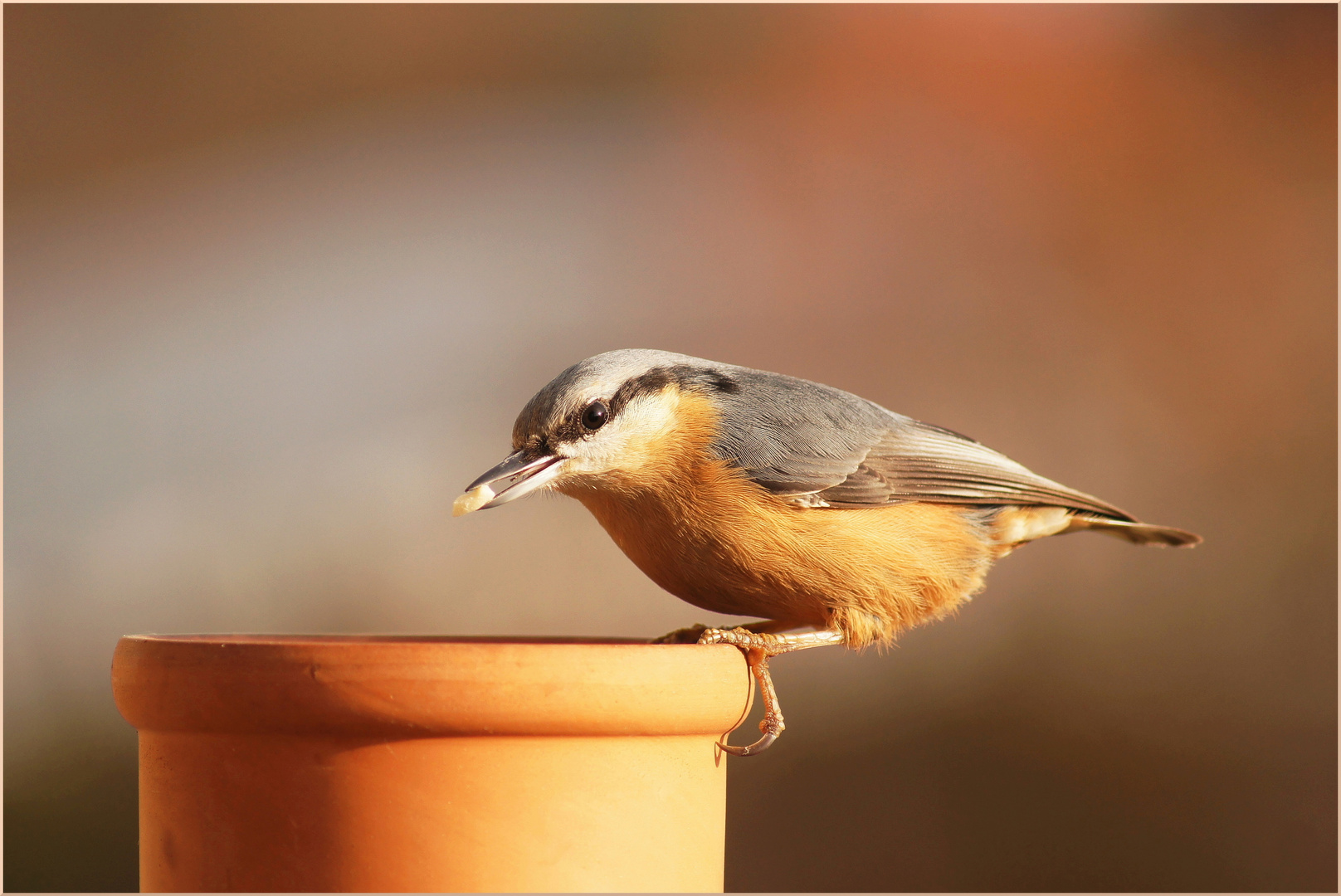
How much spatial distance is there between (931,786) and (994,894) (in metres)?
0.49

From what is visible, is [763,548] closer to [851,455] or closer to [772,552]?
[772,552]

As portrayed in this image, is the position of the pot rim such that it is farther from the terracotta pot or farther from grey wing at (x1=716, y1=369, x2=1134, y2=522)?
grey wing at (x1=716, y1=369, x2=1134, y2=522)

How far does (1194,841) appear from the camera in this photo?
13.8 feet

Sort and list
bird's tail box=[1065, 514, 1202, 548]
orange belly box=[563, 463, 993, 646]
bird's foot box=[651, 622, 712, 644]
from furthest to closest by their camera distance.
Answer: bird's tail box=[1065, 514, 1202, 548]
bird's foot box=[651, 622, 712, 644]
orange belly box=[563, 463, 993, 646]

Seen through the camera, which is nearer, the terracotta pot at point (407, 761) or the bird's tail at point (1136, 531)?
the terracotta pot at point (407, 761)

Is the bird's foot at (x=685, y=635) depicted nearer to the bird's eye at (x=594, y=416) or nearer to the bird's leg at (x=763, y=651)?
the bird's leg at (x=763, y=651)

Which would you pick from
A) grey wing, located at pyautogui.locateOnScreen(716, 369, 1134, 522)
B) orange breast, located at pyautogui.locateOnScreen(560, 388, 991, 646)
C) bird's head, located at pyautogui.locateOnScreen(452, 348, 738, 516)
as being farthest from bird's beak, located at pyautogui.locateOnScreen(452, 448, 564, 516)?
grey wing, located at pyautogui.locateOnScreen(716, 369, 1134, 522)

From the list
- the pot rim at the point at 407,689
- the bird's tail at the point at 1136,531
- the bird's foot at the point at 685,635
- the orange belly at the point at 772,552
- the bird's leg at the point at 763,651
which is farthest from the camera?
the bird's tail at the point at 1136,531

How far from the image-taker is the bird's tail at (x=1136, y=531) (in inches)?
88.1

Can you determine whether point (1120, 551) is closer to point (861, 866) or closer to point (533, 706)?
point (861, 866)

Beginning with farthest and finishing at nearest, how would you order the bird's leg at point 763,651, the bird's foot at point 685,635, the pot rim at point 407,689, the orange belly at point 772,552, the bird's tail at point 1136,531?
1. the bird's tail at point 1136,531
2. the bird's foot at point 685,635
3. the orange belly at point 772,552
4. the bird's leg at point 763,651
5. the pot rim at point 407,689

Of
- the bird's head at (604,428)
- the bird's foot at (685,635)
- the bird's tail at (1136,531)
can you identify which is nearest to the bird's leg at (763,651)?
the bird's foot at (685,635)

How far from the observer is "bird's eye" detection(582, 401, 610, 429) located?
1.74 m

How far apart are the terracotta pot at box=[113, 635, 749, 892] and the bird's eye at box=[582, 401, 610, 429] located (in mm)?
506
